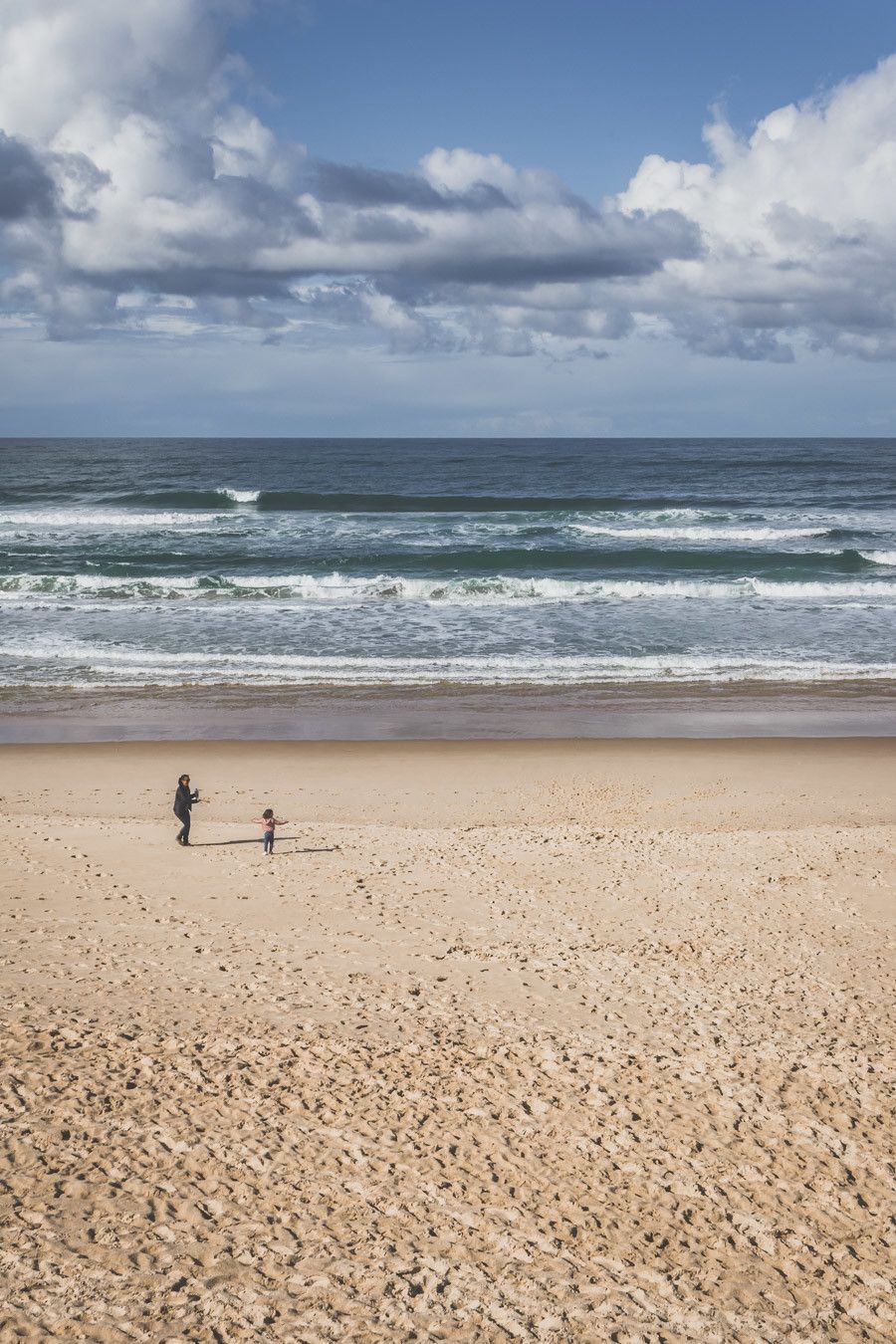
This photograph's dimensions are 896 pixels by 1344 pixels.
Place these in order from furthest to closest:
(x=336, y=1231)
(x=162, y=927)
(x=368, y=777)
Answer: (x=368, y=777), (x=162, y=927), (x=336, y=1231)

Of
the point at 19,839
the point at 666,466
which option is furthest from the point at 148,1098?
the point at 666,466

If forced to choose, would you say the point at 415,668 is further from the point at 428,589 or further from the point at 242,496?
the point at 242,496

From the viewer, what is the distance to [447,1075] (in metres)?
8.32

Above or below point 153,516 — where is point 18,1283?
below

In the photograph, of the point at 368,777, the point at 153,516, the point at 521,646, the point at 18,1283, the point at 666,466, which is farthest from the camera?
the point at 666,466

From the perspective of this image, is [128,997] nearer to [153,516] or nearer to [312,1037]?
[312,1037]

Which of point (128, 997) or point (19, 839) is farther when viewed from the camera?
point (19, 839)

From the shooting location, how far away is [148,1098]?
25.7 feet

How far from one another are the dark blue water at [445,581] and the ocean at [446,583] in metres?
0.12

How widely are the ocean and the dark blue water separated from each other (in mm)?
115

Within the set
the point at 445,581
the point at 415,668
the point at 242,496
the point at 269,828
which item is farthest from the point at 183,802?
the point at 242,496

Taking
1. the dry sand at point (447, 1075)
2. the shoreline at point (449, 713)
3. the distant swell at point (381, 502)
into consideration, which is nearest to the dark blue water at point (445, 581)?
the distant swell at point (381, 502)

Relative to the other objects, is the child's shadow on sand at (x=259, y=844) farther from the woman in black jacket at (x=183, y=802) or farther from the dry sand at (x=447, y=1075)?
the woman in black jacket at (x=183, y=802)

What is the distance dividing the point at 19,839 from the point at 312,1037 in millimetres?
5941
